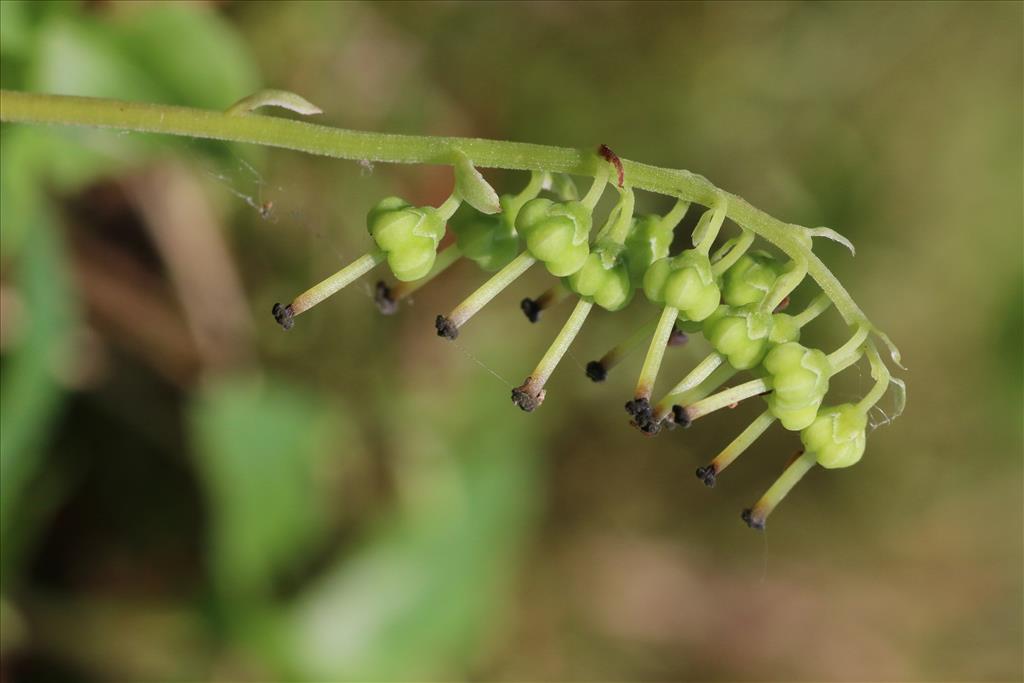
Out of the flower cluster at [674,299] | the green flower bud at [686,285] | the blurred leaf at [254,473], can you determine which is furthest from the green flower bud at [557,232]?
the blurred leaf at [254,473]

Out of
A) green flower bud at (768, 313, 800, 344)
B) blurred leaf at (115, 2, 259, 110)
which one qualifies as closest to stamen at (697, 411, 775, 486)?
green flower bud at (768, 313, 800, 344)

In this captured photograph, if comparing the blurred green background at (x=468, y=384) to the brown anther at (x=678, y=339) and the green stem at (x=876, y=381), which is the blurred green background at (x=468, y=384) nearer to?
the brown anther at (x=678, y=339)

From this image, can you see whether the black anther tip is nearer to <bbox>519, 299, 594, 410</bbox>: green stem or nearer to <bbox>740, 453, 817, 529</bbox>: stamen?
<bbox>519, 299, 594, 410</bbox>: green stem

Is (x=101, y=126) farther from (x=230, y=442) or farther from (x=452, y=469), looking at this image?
(x=452, y=469)

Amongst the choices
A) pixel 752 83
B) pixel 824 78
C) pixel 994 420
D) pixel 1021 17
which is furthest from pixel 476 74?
pixel 994 420

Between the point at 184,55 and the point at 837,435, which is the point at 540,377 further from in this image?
the point at 184,55

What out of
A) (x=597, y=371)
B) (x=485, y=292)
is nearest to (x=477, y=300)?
(x=485, y=292)
